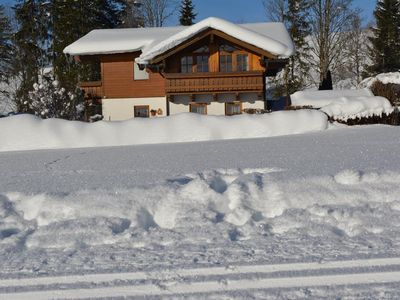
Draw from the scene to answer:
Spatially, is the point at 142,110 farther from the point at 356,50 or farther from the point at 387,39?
the point at 356,50

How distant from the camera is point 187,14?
4544 centimetres

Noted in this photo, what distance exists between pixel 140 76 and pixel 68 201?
21411 mm

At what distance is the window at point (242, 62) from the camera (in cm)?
2452

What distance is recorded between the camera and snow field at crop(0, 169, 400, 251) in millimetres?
4824

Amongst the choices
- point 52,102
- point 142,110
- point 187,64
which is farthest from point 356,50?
point 52,102

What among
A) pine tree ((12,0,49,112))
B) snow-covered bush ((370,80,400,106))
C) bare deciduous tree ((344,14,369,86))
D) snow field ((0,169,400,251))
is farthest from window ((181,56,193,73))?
bare deciduous tree ((344,14,369,86))

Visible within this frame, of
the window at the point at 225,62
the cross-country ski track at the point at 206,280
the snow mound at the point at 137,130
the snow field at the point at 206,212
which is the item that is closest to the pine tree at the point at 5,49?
the window at the point at 225,62

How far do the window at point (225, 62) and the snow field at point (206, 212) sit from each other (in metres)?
18.7

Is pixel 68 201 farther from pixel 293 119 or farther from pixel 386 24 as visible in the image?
pixel 386 24

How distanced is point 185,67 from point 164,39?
5.99ft

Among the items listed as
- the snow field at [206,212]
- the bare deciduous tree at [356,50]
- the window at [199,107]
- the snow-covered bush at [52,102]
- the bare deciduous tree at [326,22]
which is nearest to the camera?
the snow field at [206,212]

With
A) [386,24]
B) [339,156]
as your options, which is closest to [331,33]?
[386,24]

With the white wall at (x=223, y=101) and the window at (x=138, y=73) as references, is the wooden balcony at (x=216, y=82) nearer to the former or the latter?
the white wall at (x=223, y=101)

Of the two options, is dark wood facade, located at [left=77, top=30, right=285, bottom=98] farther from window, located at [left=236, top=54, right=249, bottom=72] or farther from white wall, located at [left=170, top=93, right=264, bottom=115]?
→ white wall, located at [left=170, top=93, right=264, bottom=115]
